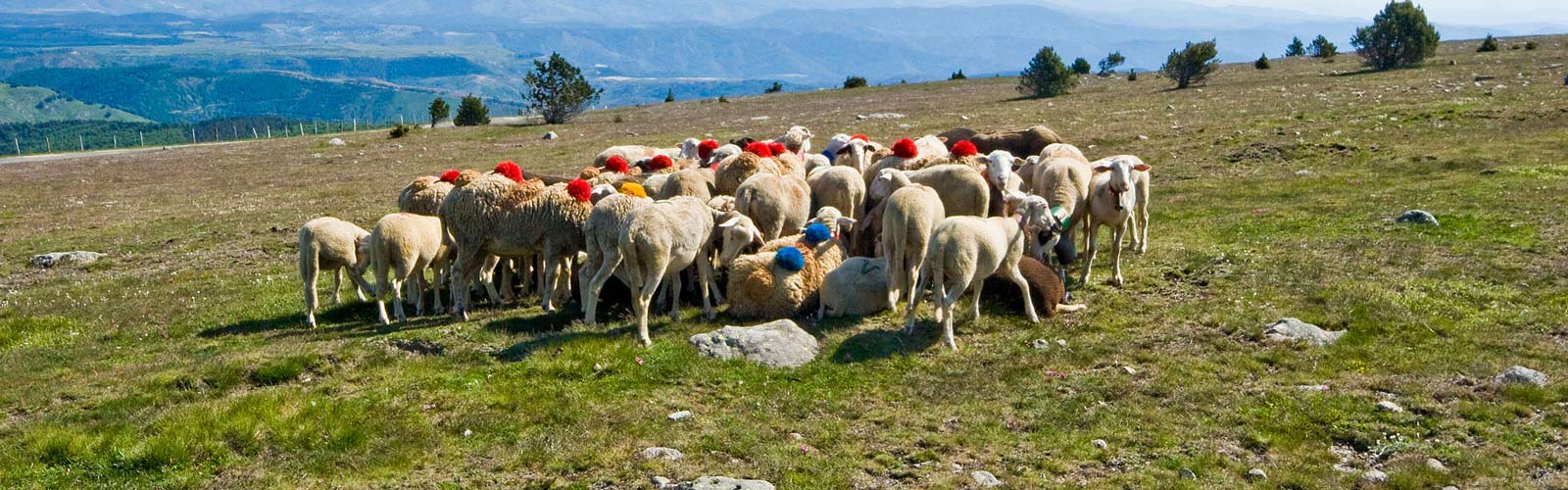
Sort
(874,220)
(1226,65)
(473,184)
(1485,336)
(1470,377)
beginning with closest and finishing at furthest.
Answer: (1470,377) < (1485,336) < (473,184) < (874,220) < (1226,65)

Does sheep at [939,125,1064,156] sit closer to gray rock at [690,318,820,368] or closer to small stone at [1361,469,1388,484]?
gray rock at [690,318,820,368]

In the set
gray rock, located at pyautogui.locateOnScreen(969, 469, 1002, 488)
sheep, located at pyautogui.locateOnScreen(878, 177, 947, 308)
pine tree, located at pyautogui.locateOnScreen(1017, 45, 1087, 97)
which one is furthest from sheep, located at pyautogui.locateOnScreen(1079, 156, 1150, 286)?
pine tree, located at pyautogui.locateOnScreen(1017, 45, 1087, 97)

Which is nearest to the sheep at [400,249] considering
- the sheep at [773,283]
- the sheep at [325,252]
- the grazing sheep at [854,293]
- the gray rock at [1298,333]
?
the sheep at [325,252]

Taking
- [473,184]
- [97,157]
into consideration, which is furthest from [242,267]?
[97,157]

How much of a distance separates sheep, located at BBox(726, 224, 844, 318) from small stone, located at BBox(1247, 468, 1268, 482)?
6004 mm

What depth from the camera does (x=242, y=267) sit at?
67.8ft

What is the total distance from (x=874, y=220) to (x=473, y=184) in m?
5.43

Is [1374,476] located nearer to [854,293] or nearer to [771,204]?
[854,293]

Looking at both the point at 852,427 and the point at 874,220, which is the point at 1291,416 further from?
the point at 874,220

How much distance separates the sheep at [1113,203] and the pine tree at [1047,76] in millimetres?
39560

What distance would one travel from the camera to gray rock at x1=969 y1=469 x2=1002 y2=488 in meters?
8.69

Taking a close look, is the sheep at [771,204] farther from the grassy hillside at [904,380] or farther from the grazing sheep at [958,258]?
the grazing sheep at [958,258]

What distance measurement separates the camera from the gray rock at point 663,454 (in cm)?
946

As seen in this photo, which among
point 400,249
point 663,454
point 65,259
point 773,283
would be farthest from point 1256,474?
point 65,259
